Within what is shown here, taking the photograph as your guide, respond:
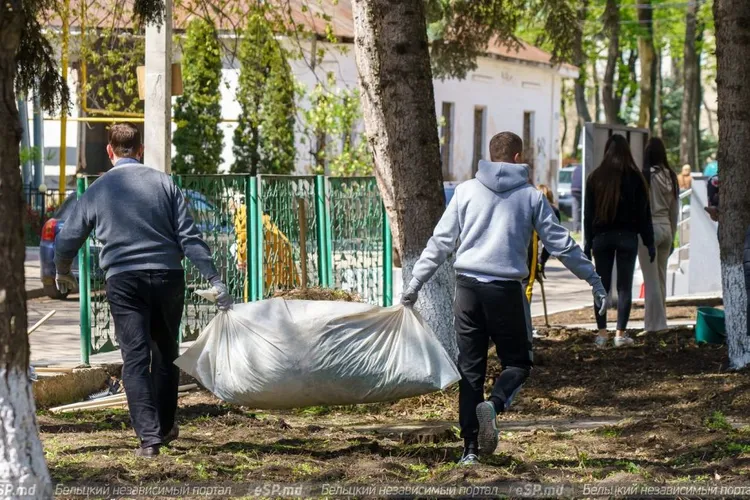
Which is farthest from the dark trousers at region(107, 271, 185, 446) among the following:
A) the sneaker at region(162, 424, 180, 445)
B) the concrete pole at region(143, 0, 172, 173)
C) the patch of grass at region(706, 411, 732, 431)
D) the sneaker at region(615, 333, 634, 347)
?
the sneaker at region(615, 333, 634, 347)

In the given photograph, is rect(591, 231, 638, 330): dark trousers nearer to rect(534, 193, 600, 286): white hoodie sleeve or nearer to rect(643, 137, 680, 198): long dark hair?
rect(643, 137, 680, 198): long dark hair

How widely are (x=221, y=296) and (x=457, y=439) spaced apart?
1.55 metres

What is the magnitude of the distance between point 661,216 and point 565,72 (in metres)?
31.5

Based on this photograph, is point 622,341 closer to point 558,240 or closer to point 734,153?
point 734,153

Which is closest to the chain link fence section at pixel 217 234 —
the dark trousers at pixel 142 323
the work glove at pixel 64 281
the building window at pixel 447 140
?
the work glove at pixel 64 281

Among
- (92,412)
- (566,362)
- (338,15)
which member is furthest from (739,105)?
(338,15)

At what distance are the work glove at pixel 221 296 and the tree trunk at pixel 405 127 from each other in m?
2.32

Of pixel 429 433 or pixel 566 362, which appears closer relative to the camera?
pixel 429 433

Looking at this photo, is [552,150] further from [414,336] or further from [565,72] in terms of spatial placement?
[414,336]

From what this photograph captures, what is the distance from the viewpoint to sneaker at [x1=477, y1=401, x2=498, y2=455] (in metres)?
6.29

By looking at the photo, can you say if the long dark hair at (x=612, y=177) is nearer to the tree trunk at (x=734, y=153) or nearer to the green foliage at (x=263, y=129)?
the tree trunk at (x=734, y=153)

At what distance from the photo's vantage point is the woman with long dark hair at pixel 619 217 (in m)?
10.8

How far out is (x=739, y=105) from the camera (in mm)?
9211

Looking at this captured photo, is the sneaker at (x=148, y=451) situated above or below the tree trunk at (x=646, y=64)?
below
